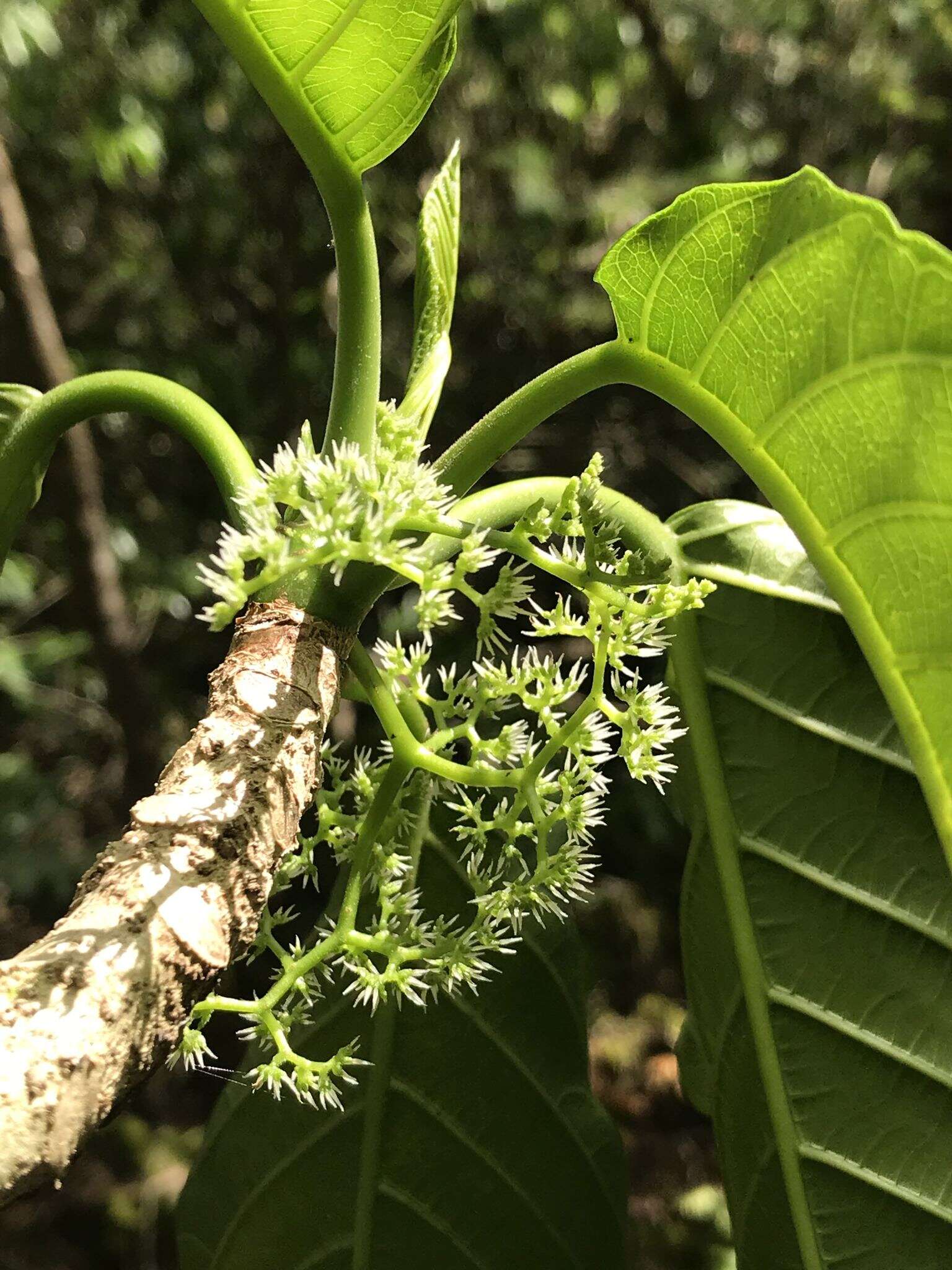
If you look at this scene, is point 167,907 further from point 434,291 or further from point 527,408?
point 434,291

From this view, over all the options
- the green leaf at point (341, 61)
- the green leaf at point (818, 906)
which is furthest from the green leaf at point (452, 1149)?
the green leaf at point (341, 61)

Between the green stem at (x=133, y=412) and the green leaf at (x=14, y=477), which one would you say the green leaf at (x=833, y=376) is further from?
the green leaf at (x=14, y=477)

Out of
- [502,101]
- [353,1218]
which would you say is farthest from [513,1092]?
[502,101]

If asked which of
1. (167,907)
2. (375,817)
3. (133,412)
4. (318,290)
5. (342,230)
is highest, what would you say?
(318,290)

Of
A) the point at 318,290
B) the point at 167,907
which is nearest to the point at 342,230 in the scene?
the point at 167,907

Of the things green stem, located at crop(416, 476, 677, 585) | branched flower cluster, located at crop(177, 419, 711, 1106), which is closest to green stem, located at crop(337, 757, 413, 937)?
branched flower cluster, located at crop(177, 419, 711, 1106)

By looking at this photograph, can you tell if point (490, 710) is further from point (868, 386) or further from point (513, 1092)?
point (513, 1092)
